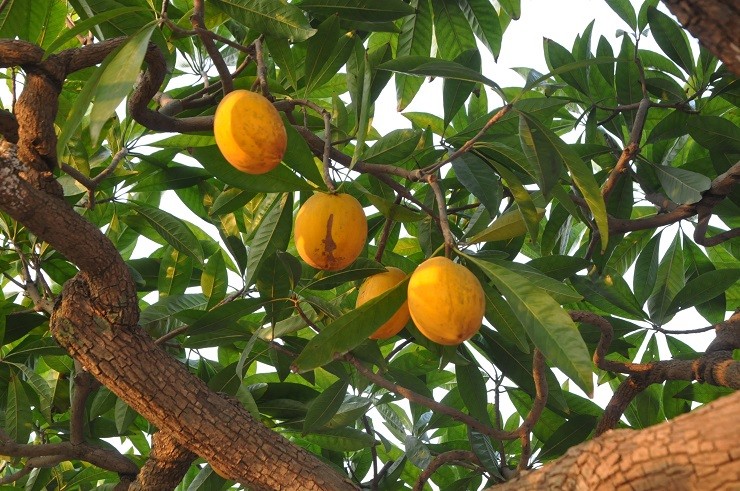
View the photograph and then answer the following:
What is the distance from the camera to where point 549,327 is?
4.02 ft

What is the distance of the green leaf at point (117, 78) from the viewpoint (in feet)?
3.94

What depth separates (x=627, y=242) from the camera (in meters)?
2.51

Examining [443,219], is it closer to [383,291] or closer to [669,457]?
[383,291]

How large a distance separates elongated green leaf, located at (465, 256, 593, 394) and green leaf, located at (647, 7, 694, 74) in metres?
1.28

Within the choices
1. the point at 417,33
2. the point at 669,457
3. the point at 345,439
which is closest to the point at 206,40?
the point at 417,33

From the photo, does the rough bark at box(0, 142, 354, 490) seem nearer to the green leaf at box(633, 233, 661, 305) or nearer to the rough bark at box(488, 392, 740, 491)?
the rough bark at box(488, 392, 740, 491)

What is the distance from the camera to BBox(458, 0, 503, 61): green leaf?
6.90 ft

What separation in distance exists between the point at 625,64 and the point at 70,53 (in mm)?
1443

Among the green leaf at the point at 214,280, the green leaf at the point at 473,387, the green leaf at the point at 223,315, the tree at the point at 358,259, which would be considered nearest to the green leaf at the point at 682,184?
the tree at the point at 358,259

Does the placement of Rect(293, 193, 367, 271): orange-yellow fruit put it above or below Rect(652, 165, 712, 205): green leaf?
below

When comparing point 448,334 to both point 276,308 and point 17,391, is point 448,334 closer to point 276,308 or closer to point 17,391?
point 276,308

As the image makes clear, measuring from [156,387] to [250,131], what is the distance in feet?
2.00

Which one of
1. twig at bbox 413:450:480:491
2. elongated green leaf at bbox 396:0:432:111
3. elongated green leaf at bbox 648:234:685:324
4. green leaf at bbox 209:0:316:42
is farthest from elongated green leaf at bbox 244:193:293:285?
elongated green leaf at bbox 648:234:685:324

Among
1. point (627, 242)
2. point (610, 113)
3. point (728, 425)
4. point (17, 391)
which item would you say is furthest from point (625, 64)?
point (17, 391)
